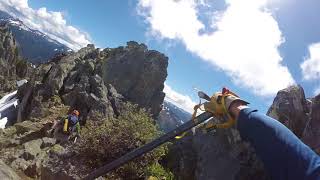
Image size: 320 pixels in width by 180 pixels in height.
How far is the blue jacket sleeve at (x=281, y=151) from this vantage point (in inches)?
127

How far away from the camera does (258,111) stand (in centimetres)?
384

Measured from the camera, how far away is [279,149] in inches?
133

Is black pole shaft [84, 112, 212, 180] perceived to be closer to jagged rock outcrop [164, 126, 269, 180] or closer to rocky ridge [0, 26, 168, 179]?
jagged rock outcrop [164, 126, 269, 180]

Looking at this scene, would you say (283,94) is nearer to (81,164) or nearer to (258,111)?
(81,164)

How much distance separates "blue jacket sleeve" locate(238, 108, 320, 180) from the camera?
3.24 meters

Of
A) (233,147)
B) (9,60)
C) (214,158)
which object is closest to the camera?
(233,147)

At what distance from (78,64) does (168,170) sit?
39.0 meters

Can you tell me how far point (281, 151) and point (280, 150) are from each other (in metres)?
0.01

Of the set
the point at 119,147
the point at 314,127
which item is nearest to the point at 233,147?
the point at 314,127

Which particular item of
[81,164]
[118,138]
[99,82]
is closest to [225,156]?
[118,138]

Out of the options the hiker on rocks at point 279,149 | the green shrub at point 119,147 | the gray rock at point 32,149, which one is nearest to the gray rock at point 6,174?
the hiker on rocks at point 279,149

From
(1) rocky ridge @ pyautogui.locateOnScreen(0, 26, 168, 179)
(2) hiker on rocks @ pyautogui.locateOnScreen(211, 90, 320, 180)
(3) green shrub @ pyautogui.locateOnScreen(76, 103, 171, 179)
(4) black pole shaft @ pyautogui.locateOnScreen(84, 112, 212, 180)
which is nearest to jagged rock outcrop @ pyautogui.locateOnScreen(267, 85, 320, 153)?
(3) green shrub @ pyautogui.locateOnScreen(76, 103, 171, 179)

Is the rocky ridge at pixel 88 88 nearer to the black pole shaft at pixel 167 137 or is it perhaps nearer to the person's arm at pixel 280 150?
the black pole shaft at pixel 167 137

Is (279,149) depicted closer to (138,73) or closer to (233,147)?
(233,147)
